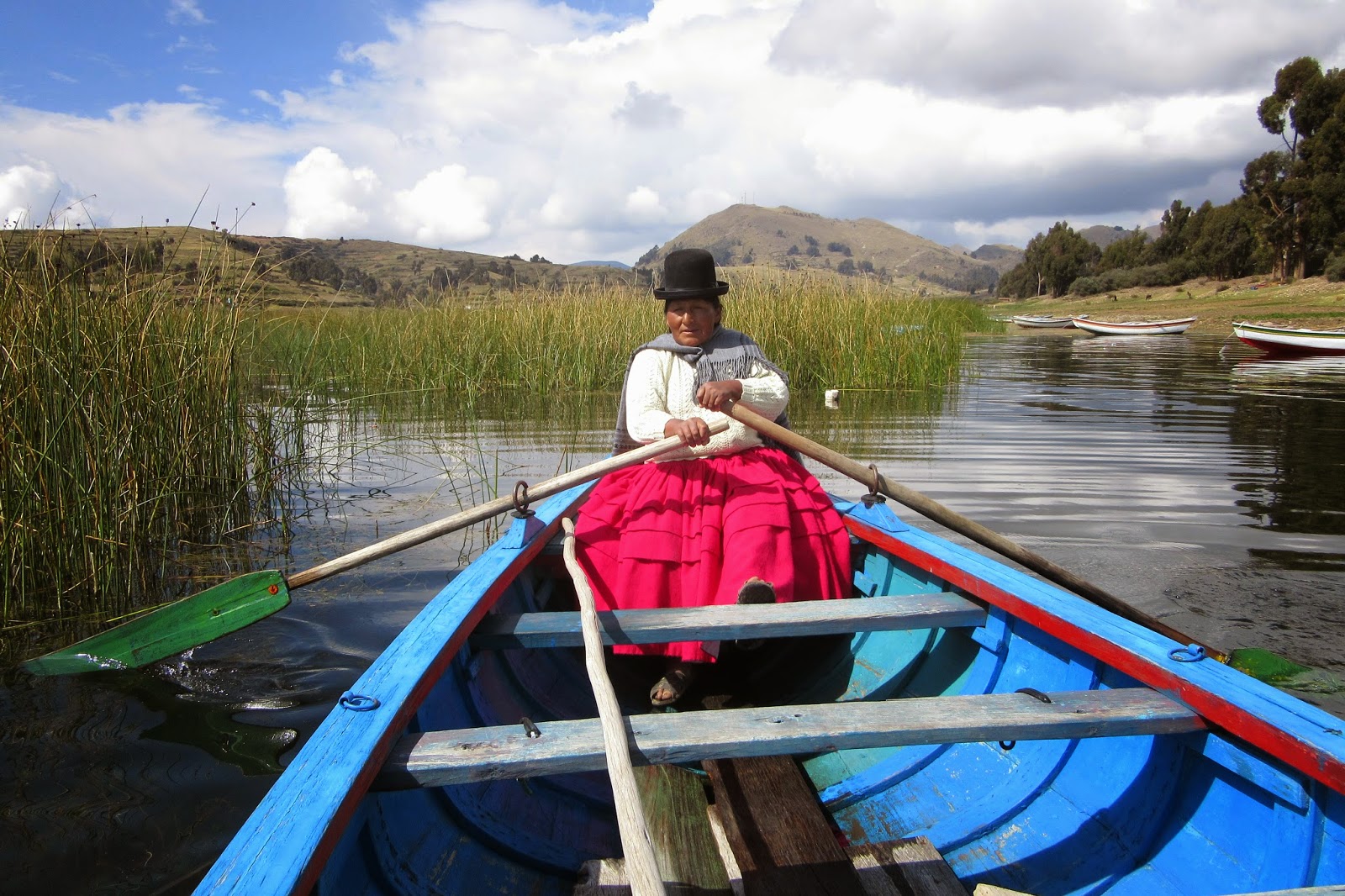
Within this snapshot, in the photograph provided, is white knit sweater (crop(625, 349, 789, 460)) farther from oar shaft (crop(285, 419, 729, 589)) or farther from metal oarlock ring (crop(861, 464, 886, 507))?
metal oarlock ring (crop(861, 464, 886, 507))

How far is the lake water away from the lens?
7.77 ft

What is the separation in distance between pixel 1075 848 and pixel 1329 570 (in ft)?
10.6

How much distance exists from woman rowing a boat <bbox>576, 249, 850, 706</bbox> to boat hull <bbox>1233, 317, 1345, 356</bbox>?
17.9 m

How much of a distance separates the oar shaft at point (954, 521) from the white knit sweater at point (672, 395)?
175mm

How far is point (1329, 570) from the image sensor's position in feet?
13.8

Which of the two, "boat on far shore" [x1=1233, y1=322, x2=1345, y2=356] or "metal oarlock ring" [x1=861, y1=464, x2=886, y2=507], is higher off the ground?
"boat on far shore" [x1=1233, y1=322, x2=1345, y2=356]

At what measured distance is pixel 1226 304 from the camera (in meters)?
34.8

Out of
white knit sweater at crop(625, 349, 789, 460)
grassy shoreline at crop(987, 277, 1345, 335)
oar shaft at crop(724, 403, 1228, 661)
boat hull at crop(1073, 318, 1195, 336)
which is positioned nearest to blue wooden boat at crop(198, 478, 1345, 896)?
oar shaft at crop(724, 403, 1228, 661)

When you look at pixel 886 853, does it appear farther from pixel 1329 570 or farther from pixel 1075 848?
pixel 1329 570

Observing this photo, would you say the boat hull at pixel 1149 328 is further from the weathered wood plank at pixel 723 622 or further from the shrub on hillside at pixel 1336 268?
the weathered wood plank at pixel 723 622

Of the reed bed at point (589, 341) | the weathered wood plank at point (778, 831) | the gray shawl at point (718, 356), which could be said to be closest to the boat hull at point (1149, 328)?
the reed bed at point (589, 341)

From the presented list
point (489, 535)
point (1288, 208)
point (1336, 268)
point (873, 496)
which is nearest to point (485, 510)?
point (873, 496)

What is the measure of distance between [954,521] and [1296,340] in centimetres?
1825

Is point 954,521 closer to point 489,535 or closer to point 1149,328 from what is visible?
point 489,535
